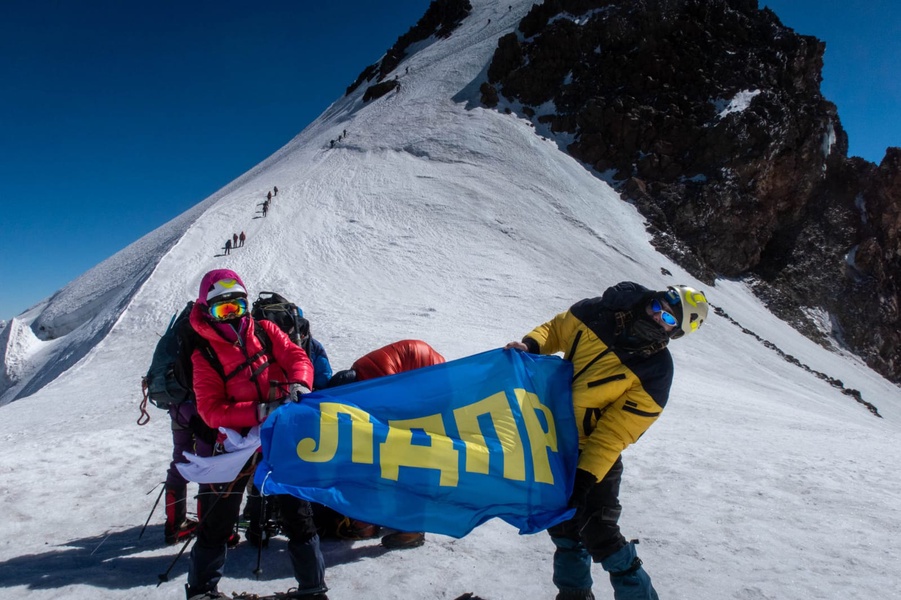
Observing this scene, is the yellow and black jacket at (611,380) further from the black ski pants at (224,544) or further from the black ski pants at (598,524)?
the black ski pants at (224,544)

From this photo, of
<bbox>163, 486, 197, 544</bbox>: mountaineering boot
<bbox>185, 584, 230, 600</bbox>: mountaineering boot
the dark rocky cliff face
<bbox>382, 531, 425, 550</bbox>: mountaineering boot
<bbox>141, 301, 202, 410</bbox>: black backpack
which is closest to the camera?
<bbox>185, 584, 230, 600</bbox>: mountaineering boot

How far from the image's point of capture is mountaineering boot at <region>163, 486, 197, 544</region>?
4191 mm

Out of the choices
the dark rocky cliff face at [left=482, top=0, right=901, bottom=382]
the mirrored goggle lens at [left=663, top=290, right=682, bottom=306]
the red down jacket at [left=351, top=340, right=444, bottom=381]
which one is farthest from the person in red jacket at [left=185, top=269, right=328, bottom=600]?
the dark rocky cliff face at [left=482, top=0, right=901, bottom=382]

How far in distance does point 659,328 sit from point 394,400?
1.82 m

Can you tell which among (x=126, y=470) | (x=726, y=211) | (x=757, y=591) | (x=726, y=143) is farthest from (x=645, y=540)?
(x=726, y=143)

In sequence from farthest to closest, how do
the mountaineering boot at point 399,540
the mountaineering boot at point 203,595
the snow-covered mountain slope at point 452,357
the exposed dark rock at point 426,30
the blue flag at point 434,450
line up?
the exposed dark rock at point 426,30 < the mountaineering boot at point 399,540 < the snow-covered mountain slope at point 452,357 < the blue flag at point 434,450 < the mountaineering boot at point 203,595

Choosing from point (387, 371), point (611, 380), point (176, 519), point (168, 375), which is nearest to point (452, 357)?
point (387, 371)

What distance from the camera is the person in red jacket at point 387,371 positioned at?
4109 millimetres

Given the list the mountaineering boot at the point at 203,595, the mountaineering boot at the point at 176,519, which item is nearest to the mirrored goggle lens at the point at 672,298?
the mountaineering boot at the point at 203,595

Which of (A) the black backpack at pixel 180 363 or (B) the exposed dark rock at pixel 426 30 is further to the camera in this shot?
(B) the exposed dark rock at pixel 426 30

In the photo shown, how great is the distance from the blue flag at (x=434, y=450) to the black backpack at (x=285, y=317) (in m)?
1.50

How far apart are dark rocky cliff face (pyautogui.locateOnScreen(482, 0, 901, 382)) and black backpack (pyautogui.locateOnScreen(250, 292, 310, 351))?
36922 mm

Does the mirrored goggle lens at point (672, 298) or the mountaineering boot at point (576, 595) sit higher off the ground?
the mirrored goggle lens at point (672, 298)

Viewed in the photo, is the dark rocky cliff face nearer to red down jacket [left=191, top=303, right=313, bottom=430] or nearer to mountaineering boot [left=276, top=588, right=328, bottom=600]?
red down jacket [left=191, top=303, right=313, bottom=430]
